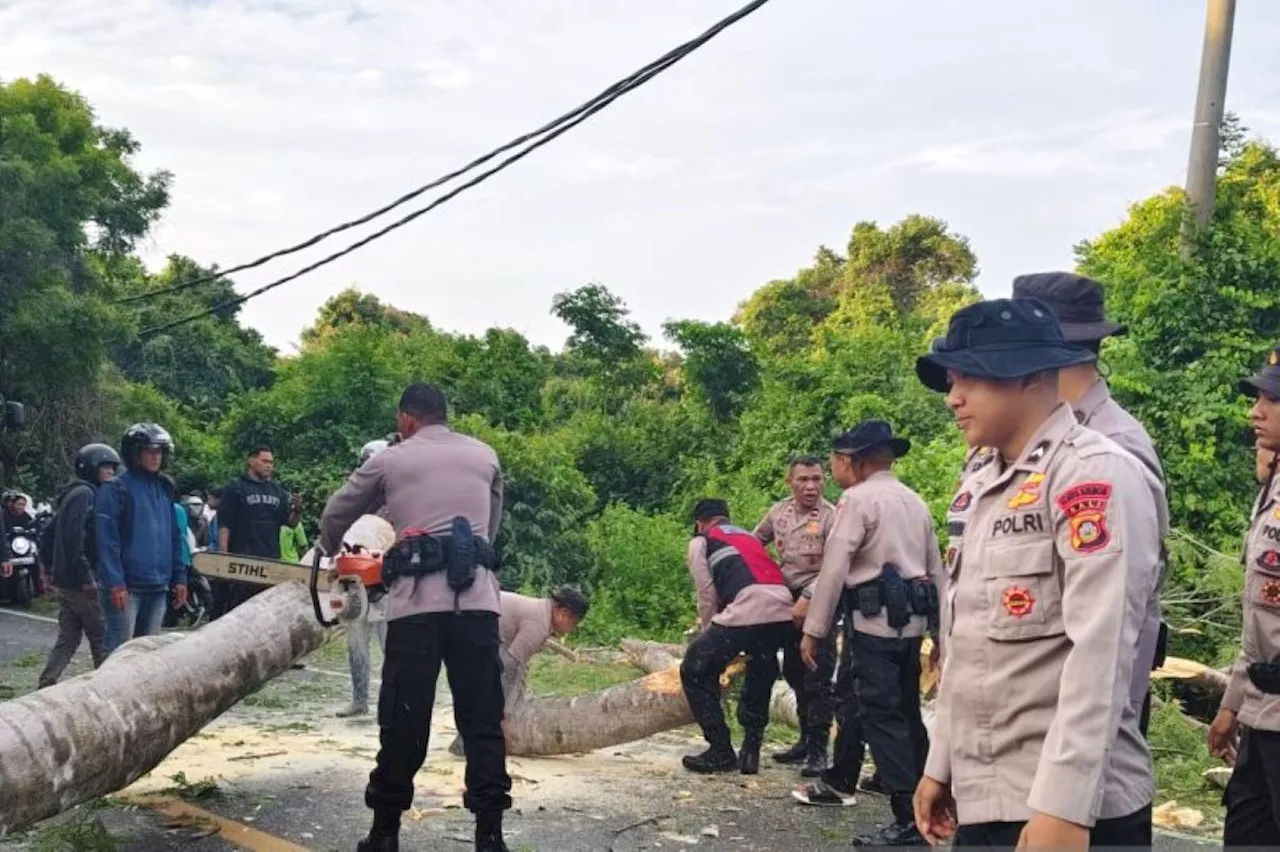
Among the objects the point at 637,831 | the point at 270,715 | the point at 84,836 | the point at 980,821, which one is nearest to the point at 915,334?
the point at 270,715

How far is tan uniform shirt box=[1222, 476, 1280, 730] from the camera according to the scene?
11.8ft

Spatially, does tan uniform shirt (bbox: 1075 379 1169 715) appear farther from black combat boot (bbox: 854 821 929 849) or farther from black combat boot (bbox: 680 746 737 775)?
black combat boot (bbox: 680 746 737 775)

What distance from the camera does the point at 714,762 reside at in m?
6.95

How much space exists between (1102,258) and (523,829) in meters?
10.8

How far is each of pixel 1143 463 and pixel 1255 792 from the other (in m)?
1.29

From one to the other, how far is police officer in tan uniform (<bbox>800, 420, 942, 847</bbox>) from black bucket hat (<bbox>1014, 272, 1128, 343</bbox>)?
2.49 m

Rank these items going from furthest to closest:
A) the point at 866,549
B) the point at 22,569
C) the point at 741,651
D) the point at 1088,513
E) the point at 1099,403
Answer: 1. the point at 22,569
2. the point at 741,651
3. the point at 866,549
4. the point at 1099,403
5. the point at 1088,513

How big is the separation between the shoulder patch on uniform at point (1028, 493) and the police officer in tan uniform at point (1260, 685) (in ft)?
4.89

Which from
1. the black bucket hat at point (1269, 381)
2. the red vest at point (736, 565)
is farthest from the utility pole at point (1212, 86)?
the black bucket hat at point (1269, 381)

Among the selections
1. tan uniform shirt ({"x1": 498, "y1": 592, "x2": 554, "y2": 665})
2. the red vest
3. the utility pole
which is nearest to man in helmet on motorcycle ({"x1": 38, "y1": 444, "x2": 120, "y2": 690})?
tan uniform shirt ({"x1": 498, "y1": 592, "x2": 554, "y2": 665})

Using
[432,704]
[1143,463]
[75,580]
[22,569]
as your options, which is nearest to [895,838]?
[432,704]

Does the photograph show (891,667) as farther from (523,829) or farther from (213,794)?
(213,794)

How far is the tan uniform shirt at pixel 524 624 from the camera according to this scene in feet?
22.7

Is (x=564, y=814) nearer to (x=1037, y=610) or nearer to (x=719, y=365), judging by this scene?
(x=1037, y=610)
